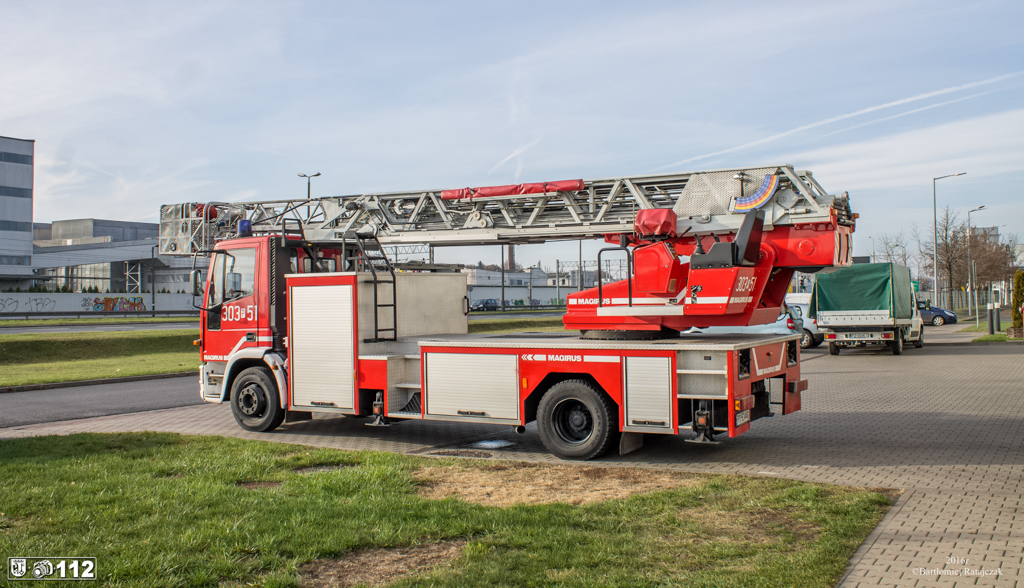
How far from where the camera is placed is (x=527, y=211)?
1002 centimetres

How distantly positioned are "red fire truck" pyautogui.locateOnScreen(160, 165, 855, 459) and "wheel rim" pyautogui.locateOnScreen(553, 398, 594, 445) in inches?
0.8

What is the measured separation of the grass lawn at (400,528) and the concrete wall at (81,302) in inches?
1927

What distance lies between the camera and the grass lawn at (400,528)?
4.65 m

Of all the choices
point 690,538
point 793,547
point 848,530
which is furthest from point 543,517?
point 848,530

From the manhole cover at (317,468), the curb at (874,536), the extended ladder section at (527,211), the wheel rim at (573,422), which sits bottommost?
the manhole cover at (317,468)

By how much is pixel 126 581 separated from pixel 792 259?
22.5 ft

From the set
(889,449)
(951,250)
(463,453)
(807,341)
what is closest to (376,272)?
(463,453)

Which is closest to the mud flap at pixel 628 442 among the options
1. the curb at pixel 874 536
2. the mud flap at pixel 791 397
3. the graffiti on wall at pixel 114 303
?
the mud flap at pixel 791 397

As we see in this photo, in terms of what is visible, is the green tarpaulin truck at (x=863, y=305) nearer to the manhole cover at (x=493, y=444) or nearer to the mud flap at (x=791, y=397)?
the mud flap at (x=791, y=397)

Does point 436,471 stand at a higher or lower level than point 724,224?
lower

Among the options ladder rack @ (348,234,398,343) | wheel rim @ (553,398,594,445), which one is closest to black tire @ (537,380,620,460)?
→ wheel rim @ (553,398,594,445)

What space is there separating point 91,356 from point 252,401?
17289 mm

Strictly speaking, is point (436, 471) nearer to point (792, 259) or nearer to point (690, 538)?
point (690, 538)

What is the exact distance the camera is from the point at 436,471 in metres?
7.76
